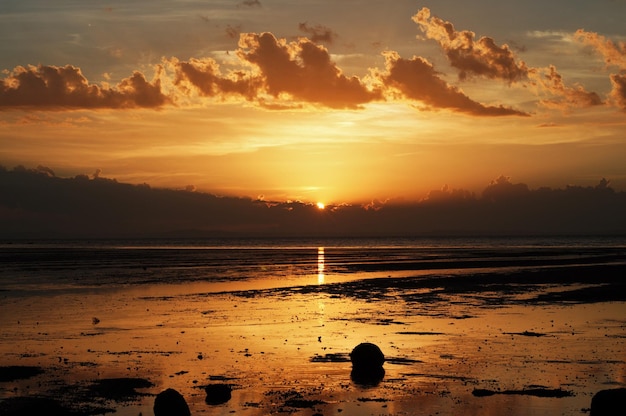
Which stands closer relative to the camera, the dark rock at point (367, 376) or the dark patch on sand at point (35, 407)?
the dark patch on sand at point (35, 407)

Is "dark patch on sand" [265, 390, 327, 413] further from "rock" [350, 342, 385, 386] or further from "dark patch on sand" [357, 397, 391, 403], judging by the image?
"rock" [350, 342, 385, 386]

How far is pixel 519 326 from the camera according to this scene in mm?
35656

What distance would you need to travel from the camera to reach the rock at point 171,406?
61.3ft

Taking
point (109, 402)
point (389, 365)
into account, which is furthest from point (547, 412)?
point (109, 402)

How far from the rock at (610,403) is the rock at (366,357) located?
27.4 feet

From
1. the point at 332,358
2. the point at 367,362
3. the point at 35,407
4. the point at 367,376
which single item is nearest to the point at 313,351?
the point at 332,358

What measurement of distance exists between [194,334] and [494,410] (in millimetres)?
18308

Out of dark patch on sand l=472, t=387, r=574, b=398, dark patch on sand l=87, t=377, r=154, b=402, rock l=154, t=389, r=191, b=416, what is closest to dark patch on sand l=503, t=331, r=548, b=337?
dark patch on sand l=472, t=387, r=574, b=398

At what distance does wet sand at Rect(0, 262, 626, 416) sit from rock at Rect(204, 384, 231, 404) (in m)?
0.36

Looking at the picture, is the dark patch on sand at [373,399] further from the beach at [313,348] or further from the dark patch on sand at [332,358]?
the dark patch on sand at [332,358]

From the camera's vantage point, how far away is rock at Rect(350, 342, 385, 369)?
24.7 meters

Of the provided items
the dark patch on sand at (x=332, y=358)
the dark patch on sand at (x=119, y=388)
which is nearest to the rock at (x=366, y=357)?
the dark patch on sand at (x=332, y=358)

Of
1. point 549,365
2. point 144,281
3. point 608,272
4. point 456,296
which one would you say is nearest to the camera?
point 549,365

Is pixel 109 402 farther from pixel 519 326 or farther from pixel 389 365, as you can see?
pixel 519 326
